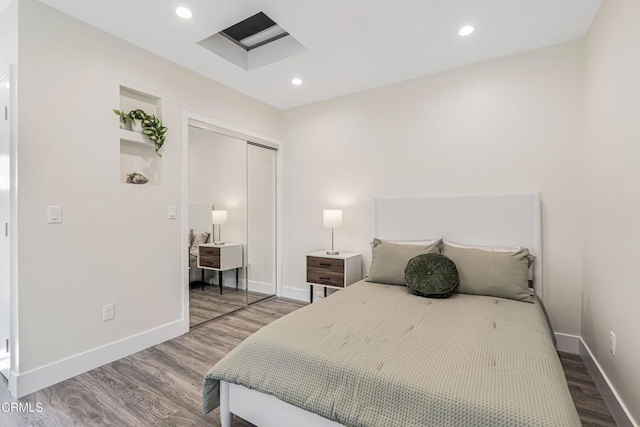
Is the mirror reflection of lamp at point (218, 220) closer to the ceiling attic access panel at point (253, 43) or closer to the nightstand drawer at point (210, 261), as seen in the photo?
the nightstand drawer at point (210, 261)

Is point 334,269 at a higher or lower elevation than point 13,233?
lower

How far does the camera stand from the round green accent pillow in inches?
92.2

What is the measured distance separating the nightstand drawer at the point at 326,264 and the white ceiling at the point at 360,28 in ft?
6.68

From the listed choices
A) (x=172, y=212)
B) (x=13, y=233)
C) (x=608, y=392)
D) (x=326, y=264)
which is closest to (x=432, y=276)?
(x=608, y=392)

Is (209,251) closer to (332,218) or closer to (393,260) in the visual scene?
(332,218)

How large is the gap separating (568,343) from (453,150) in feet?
6.53

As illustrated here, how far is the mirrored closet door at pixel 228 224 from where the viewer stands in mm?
3195

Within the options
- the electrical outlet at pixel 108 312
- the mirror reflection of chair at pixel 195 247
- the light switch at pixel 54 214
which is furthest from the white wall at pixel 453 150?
the light switch at pixel 54 214

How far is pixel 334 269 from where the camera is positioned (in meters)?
3.36

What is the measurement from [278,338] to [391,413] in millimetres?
674

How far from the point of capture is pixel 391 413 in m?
1.17

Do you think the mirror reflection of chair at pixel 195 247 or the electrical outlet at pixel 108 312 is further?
the mirror reflection of chair at pixel 195 247

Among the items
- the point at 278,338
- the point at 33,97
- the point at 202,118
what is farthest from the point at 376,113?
the point at 33,97

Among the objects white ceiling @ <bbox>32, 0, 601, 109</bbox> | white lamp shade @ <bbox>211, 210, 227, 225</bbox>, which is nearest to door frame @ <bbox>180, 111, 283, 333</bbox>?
white lamp shade @ <bbox>211, 210, 227, 225</bbox>
